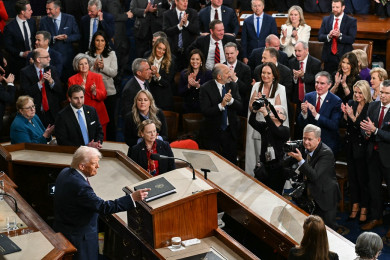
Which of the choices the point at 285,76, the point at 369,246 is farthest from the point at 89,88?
the point at 369,246

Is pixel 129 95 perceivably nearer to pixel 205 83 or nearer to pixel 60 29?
pixel 205 83

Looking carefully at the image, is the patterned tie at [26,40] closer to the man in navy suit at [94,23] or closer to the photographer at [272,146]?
the man in navy suit at [94,23]

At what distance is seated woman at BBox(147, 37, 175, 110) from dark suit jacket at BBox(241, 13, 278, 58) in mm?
1335

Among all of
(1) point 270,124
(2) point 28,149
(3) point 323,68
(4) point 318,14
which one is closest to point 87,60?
(2) point 28,149

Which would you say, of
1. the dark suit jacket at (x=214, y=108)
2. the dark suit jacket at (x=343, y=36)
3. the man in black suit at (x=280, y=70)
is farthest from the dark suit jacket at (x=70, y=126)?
the dark suit jacket at (x=343, y=36)

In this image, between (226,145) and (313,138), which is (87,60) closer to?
(226,145)

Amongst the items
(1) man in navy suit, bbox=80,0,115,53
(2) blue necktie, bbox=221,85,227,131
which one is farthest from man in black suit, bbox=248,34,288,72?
(1) man in navy suit, bbox=80,0,115,53

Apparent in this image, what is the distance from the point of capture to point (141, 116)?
7262 millimetres

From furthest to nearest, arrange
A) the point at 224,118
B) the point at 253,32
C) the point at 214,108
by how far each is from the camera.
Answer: the point at 253,32 → the point at 224,118 → the point at 214,108

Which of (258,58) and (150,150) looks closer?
(150,150)

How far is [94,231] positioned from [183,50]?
452 cm

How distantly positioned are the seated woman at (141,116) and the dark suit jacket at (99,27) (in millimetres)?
2695

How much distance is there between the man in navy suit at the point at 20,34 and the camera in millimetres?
9500

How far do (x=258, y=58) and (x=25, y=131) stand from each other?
311 centimetres
